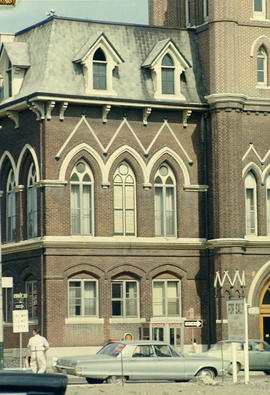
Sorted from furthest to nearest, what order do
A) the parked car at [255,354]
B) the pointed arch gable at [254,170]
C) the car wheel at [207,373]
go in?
the pointed arch gable at [254,170]
the parked car at [255,354]
the car wheel at [207,373]

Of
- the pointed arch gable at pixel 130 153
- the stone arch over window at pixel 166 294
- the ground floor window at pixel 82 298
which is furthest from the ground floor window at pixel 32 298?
the pointed arch gable at pixel 130 153

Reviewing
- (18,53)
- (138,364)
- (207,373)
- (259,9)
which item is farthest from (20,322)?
(259,9)

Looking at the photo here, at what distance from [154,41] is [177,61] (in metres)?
2.09

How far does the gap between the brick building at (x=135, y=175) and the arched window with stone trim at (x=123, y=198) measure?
0.18 ft

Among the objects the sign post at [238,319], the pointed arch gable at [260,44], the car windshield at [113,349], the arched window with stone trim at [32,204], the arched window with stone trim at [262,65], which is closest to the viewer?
the sign post at [238,319]

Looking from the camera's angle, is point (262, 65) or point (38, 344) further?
point (262, 65)

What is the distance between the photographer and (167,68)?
129ft

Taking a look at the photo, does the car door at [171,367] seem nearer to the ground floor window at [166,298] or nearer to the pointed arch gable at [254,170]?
the ground floor window at [166,298]

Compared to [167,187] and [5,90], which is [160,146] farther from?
[5,90]

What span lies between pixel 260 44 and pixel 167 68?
14.0 ft

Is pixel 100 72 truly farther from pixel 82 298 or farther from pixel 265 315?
Result: pixel 265 315

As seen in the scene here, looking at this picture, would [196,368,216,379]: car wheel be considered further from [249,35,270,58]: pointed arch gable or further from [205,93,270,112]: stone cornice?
[249,35,270,58]: pointed arch gable

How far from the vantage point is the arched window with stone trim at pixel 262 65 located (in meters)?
40.2

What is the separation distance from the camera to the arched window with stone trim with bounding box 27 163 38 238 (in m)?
37.9
